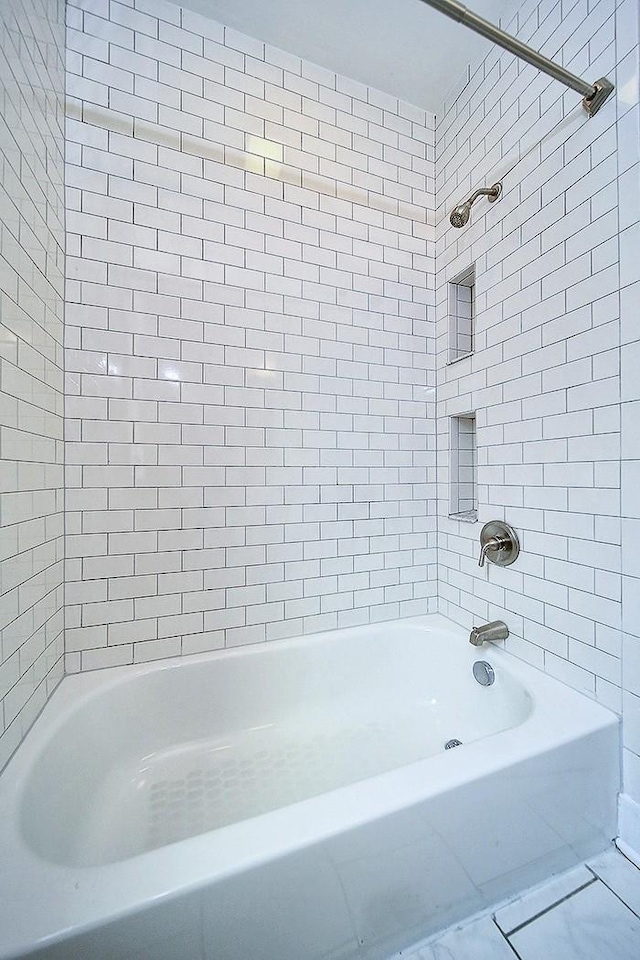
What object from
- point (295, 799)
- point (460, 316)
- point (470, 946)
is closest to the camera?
point (470, 946)

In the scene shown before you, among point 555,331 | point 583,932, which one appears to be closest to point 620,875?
point 583,932

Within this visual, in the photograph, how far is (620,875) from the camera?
100 centimetres

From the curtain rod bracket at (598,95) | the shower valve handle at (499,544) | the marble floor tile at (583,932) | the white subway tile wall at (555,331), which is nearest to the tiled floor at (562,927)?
the marble floor tile at (583,932)

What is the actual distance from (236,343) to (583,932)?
1987 millimetres

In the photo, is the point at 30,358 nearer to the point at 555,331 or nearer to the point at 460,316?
the point at 555,331

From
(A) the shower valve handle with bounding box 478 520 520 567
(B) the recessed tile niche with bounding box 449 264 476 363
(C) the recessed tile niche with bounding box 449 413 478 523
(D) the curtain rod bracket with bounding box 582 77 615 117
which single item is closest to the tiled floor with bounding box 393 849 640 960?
(A) the shower valve handle with bounding box 478 520 520 567

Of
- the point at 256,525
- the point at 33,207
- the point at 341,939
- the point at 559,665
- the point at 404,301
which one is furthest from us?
the point at 404,301

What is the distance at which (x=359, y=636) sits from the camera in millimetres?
1663

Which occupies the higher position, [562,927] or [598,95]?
[598,95]

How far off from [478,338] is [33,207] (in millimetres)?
1572

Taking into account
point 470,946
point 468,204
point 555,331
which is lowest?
point 470,946

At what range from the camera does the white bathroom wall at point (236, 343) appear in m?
1.32

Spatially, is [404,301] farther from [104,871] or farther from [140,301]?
[104,871]

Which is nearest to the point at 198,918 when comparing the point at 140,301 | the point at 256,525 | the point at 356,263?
the point at 256,525
